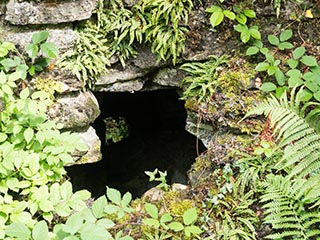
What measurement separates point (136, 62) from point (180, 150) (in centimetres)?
230

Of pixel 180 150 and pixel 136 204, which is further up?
pixel 136 204

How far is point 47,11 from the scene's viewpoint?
3.90 metres

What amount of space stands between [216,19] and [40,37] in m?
1.67

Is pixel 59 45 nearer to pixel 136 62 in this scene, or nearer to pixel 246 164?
pixel 136 62

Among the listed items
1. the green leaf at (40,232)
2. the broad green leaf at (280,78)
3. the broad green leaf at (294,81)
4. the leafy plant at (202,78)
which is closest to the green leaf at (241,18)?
the leafy plant at (202,78)

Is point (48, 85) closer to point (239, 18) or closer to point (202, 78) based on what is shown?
point (202, 78)

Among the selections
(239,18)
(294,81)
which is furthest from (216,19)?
(294,81)

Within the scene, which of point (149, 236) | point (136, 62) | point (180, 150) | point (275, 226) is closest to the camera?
point (275, 226)

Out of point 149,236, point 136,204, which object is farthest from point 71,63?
point 149,236

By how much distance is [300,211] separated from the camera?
310 cm

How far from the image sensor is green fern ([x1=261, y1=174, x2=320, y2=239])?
9.90ft

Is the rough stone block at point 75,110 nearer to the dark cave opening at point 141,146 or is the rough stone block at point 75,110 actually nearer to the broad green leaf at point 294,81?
the dark cave opening at point 141,146

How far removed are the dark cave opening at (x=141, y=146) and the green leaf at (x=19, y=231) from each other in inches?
99.8

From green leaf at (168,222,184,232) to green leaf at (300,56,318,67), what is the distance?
187 cm
